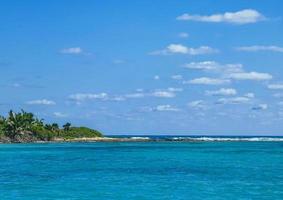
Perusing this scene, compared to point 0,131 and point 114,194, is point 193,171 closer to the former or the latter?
point 114,194

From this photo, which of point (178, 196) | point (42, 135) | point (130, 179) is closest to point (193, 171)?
point (130, 179)

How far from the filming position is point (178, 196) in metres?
50.1

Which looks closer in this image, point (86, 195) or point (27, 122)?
point (86, 195)

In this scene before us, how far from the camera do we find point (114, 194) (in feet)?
168

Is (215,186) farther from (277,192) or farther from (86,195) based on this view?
(86,195)

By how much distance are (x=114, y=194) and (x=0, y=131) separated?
13953 centimetres

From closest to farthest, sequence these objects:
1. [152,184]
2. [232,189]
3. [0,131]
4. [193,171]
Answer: [232,189], [152,184], [193,171], [0,131]

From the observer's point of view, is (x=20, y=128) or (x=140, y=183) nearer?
(x=140, y=183)

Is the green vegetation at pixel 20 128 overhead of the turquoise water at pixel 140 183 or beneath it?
overhead

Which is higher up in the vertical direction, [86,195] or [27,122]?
[27,122]

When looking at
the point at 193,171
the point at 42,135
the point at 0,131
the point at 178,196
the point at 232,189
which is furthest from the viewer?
the point at 42,135

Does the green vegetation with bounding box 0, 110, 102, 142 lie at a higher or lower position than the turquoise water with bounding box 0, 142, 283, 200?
higher

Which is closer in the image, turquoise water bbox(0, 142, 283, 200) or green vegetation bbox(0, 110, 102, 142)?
turquoise water bbox(0, 142, 283, 200)

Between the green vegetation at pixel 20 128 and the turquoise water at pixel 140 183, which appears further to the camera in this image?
the green vegetation at pixel 20 128
